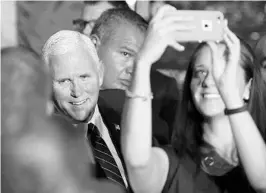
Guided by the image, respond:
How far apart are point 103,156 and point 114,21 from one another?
30 cm

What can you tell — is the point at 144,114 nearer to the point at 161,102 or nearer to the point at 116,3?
the point at 161,102

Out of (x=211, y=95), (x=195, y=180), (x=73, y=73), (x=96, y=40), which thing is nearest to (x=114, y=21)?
(x=96, y=40)

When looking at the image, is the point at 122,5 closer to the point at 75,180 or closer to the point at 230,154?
the point at 230,154

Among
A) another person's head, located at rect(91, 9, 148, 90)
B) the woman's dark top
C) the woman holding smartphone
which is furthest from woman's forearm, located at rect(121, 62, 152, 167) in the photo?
another person's head, located at rect(91, 9, 148, 90)

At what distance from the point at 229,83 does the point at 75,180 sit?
353 mm

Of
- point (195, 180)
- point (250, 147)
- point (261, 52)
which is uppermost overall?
point (261, 52)

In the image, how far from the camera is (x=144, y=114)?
809 mm

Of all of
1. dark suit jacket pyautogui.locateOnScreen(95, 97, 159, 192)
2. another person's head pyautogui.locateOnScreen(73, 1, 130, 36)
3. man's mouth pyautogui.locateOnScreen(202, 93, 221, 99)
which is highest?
another person's head pyautogui.locateOnScreen(73, 1, 130, 36)

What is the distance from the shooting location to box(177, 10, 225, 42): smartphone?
2.98 ft

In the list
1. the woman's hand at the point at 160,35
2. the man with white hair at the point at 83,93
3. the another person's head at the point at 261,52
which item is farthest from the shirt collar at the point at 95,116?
the another person's head at the point at 261,52

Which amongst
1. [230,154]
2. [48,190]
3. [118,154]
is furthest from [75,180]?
[230,154]

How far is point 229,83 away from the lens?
2.87 feet

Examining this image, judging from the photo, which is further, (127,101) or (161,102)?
(161,102)

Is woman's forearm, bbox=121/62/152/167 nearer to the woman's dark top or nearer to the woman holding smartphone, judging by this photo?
the woman holding smartphone
